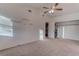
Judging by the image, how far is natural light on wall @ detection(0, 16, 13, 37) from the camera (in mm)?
2240

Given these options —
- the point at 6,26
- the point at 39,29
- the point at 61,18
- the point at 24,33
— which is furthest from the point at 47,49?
the point at 6,26

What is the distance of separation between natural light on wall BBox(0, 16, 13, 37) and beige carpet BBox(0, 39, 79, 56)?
1.21 ft

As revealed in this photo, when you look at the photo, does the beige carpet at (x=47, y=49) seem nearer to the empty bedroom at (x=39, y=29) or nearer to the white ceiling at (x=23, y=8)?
the empty bedroom at (x=39, y=29)

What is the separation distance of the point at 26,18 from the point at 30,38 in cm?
48

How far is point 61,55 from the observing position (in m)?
2.26

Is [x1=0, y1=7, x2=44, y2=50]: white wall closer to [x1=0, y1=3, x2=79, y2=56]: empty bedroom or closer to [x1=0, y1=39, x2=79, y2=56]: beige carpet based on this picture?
[x1=0, y1=3, x2=79, y2=56]: empty bedroom

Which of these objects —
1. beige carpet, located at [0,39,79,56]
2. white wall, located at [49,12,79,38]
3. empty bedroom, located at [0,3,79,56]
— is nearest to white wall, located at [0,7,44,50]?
empty bedroom, located at [0,3,79,56]

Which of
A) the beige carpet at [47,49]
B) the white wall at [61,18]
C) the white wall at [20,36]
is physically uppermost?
the white wall at [61,18]

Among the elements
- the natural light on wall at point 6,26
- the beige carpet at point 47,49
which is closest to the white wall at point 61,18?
the beige carpet at point 47,49

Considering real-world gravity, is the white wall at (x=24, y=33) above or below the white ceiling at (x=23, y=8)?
below

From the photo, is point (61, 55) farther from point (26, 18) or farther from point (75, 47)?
Answer: point (26, 18)

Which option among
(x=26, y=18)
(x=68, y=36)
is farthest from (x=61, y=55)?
(x=26, y=18)

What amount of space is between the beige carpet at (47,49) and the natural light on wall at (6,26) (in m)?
0.37

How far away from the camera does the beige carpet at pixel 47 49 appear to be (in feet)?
7.38
